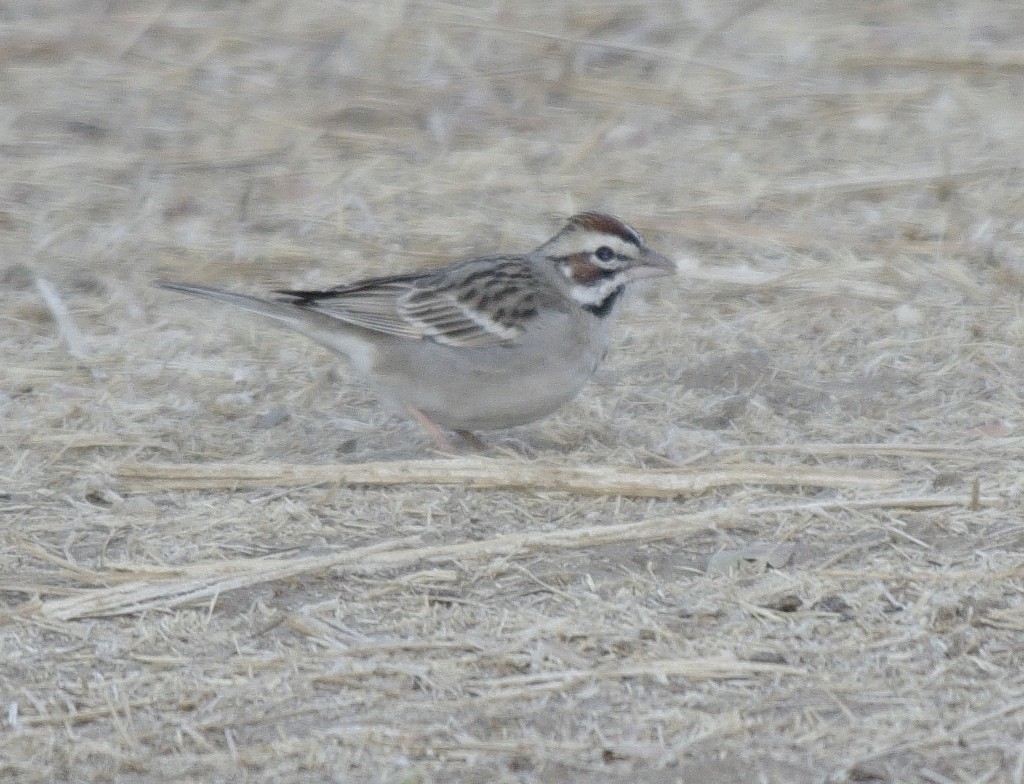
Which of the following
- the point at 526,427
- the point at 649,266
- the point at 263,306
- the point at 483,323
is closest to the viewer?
the point at 483,323

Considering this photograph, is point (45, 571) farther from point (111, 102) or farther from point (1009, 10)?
Answer: point (1009, 10)

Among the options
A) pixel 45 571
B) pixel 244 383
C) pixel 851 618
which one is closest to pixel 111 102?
pixel 244 383

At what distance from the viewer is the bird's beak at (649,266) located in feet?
21.1

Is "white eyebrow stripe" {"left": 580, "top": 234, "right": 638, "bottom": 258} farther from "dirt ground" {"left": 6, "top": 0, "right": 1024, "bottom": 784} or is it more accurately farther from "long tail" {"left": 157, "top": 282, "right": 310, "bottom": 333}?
"long tail" {"left": 157, "top": 282, "right": 310, "bottom": 333}

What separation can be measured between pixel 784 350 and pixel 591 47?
3389mm

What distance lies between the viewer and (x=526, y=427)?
670 cm

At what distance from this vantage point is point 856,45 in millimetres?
10055

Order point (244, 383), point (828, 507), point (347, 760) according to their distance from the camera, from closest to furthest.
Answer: point (347, 760) < point (828, 507) < point (244, 383)

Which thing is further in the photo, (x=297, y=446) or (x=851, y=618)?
(x=297, y=446)

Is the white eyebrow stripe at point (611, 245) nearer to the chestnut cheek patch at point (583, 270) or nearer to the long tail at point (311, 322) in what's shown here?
the chestnut cheek patch at point (583, 270)

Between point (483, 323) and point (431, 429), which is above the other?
point (483, 323)

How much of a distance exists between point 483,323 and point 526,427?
2.07ft

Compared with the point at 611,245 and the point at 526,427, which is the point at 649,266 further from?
the point at 526,427

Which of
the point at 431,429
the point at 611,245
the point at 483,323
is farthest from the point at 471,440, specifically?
the point at 611,245
